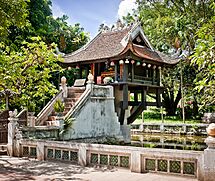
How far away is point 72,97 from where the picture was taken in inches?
626

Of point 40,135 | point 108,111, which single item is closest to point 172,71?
point 108,111

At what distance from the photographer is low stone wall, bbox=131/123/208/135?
21.9 metres

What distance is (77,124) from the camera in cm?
1387

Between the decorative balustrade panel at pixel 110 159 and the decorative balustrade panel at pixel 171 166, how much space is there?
1.81 feet

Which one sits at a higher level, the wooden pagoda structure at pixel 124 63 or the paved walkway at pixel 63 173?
the wooden pagoda structure at pixel 124 63

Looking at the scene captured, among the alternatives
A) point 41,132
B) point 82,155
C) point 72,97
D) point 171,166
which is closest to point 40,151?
point 82,155

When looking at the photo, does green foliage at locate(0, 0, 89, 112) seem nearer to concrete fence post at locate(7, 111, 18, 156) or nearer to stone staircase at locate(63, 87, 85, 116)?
concrete fence post at locate(7, 111, 18, 156)

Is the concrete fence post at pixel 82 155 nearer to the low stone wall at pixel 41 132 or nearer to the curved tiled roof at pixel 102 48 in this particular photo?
the low stone wall at pixel 41 132

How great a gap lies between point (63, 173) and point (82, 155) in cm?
95

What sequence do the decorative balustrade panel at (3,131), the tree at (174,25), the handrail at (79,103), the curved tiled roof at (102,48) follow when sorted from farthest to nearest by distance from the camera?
the tree at (174,25) → the curved tiled roof at (102,48) → the handrail at (79,103) → the decorative balustrade panel at (3,131)

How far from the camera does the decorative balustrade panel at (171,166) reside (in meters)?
6.72

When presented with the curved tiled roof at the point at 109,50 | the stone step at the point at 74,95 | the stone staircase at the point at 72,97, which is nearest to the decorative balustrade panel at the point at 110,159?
the stone staircase at the point at 72,97

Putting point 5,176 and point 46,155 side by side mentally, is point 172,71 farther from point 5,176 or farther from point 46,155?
point 5,176

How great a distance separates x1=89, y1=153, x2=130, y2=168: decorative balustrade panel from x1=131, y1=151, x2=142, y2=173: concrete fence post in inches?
7.7
